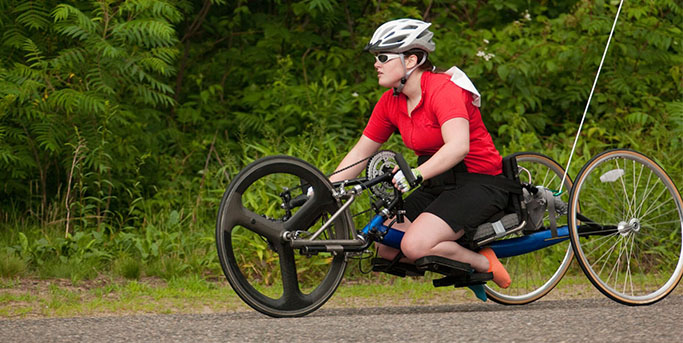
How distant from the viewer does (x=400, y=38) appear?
17.7 ft

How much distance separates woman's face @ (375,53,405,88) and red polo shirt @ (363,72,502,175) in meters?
0.13

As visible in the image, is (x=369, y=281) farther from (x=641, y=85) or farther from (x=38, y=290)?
(x=641, y=85)

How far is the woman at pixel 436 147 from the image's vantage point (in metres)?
5.20

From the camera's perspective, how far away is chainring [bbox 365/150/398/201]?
211 inches

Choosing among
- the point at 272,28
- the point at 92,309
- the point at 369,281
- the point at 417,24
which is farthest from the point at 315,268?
the point at 272,28

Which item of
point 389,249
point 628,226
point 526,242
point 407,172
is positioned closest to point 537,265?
point 628,226

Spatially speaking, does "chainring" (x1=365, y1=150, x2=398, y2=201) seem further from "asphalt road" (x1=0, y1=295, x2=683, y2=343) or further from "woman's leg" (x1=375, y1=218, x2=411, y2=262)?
"asphalt road" (x1=0, y1=295, x2=683, y2=343)

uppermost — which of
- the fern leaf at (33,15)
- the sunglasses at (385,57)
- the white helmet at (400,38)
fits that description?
the fern leaf at (33,15)

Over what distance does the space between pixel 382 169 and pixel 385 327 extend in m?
1.03

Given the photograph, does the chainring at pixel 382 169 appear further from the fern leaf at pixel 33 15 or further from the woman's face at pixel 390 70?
the fern leaf at pixel 33 15

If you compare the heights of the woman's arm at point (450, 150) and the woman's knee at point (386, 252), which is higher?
the woman's arm at point (450, 150)

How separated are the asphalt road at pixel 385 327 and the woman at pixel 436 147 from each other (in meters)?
0.39

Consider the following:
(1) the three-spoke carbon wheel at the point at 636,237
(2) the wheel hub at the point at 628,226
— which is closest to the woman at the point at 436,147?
Answer: (2) the wheel hub at the point at 628,226

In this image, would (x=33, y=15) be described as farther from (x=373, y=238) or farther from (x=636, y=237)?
(x=636, y=237)
